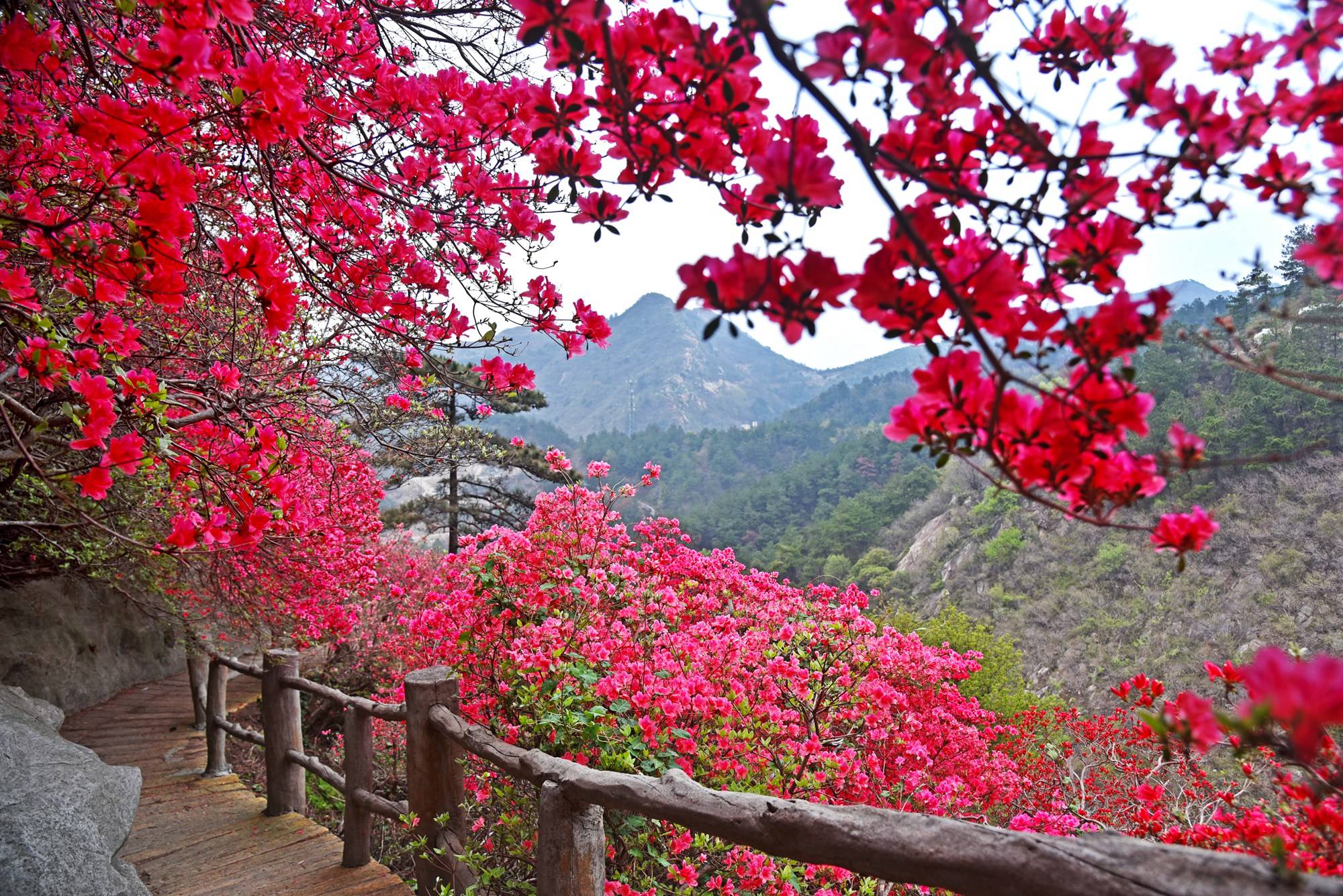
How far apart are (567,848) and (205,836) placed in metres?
3.06

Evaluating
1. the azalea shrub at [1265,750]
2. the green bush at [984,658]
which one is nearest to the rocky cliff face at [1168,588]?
the green bush at [984,658]

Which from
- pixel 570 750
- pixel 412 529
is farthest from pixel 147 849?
pixel 412 529

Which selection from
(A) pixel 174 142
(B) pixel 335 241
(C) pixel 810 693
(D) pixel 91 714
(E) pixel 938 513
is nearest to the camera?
(A) pixel 174 142

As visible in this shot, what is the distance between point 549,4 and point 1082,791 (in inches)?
171

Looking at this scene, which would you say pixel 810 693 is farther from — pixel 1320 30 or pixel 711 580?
pixel 1320 30

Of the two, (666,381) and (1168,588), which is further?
(666,381)

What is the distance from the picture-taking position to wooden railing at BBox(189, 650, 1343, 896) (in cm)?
81

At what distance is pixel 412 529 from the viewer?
45.3 ft

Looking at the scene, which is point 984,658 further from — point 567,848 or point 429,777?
point 567,848

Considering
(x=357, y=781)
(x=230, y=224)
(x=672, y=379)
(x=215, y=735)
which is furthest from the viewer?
(x=672, y=379)

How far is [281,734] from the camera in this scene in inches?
153

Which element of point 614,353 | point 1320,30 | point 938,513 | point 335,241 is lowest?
point 938,513

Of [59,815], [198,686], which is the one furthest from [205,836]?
[198,686]

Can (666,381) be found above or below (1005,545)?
above
